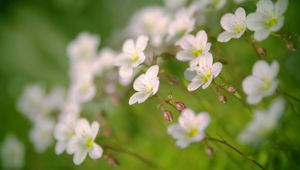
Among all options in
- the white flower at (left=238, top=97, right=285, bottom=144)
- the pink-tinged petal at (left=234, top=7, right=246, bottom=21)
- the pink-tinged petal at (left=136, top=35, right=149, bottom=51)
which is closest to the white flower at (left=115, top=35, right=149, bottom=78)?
the pink-tinged petal at (left=136, top=35, right=149, bottom=51)

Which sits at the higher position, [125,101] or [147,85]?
[147,85]

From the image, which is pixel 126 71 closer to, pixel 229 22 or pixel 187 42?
pixel 187 42

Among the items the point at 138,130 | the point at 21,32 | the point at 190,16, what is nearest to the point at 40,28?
the point at 21,32

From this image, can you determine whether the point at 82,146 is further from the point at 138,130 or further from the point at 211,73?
the point at 138,130

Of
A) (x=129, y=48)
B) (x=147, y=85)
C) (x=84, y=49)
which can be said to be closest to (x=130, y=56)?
(x=129, y=48)

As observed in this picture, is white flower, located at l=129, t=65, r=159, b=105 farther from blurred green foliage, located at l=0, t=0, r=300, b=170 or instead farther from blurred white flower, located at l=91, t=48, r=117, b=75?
blurred white flower, located at l=91, t=48, r=117, b=75

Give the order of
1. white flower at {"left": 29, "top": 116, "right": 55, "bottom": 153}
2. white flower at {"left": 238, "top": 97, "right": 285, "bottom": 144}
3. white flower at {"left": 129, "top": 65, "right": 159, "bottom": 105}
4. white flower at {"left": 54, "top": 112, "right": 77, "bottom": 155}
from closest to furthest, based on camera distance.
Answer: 1. white flower at {"left": 238, "top": 97, "right": 285, "bottom": 144}
2. white flower at {"left": 129, "top": 65, "right": 159, "bottom": 105}
3. white flower at {"left": 54, "top": 112, "right": 77, "bottom": 155}
4. white flower at {"left": 29, "top": 116, "right": 55, "bottom": 153}
